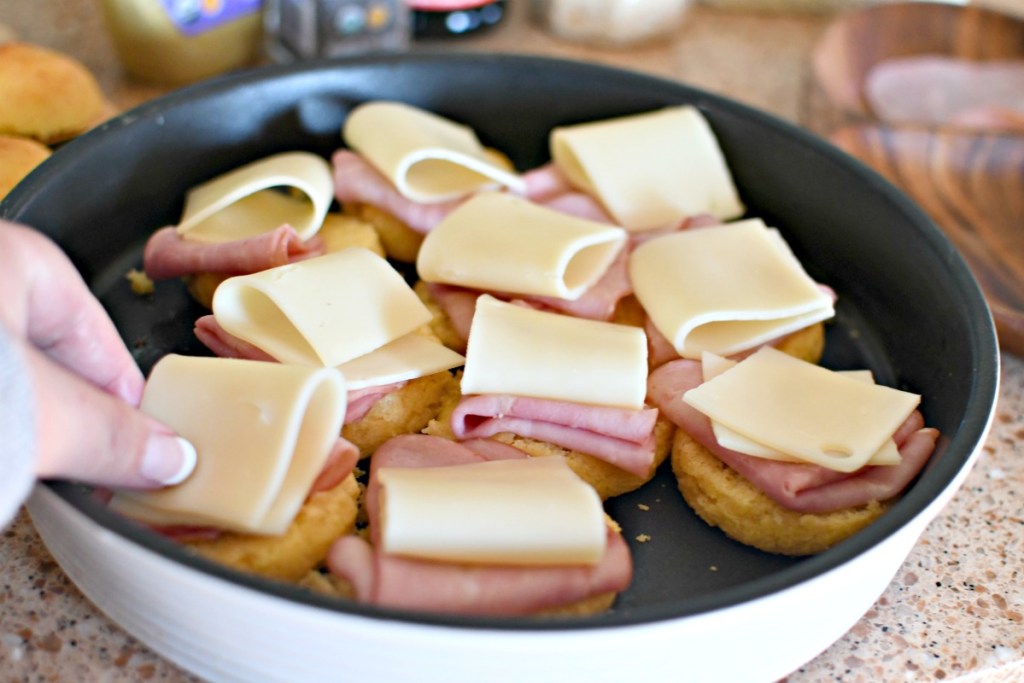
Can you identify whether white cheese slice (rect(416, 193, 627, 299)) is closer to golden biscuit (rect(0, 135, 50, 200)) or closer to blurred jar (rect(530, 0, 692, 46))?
golden biscuit (rect(0, 135, 50, 200))

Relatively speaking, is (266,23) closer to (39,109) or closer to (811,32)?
(39,109)

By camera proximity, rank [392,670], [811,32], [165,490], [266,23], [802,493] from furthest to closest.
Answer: [811,32], [266,23], [802,493], [165,490], [392,670]

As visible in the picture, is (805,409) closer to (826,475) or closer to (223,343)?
(826,475)

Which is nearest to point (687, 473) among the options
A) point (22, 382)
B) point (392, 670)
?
point (392, 670)

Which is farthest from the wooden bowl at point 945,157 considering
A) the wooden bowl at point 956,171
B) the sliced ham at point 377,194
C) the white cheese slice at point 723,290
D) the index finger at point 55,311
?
the index finger at point 55,311

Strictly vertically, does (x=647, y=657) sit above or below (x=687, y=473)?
above

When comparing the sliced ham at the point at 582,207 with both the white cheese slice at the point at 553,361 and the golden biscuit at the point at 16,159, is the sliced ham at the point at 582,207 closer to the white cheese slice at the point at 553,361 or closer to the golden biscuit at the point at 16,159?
the white cheese slice at the point at 553,361
